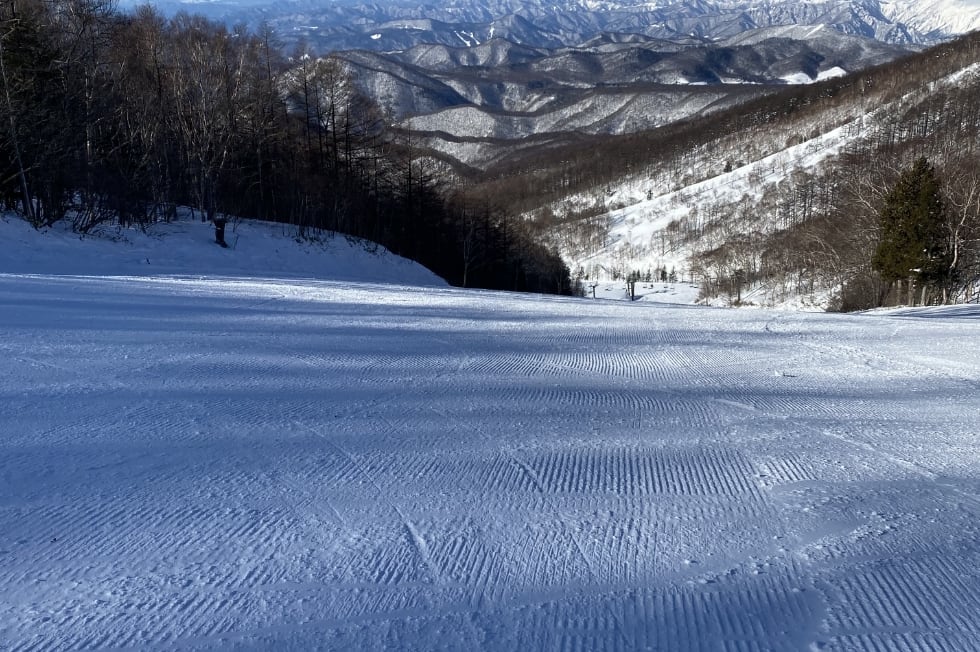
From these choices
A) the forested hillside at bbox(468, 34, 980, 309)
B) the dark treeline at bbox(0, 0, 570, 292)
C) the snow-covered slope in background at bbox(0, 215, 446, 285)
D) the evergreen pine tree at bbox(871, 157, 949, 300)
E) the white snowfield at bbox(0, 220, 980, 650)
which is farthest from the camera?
the forested hillside at bbox(468, 34, 980, 309)

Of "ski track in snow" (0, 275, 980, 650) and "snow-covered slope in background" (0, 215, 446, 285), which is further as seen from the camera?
"snow-covered slope in background" (0, 215, 446, 285)

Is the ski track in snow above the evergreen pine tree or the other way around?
the other way around

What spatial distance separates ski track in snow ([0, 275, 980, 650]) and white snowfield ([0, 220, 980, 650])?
2 cm

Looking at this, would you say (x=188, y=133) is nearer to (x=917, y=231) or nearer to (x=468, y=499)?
(x=468, y=499)

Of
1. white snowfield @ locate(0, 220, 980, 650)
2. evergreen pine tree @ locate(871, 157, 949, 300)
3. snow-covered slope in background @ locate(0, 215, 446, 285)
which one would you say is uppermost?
evergreen pine tree @ locate(871, 157, 949, 300)

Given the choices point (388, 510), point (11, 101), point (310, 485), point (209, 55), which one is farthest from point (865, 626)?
point (209, 55)

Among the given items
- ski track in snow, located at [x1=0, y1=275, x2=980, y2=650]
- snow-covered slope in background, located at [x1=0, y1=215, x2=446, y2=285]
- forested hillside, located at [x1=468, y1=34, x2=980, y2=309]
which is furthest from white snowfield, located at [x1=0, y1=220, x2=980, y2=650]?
forested hillside, located at [x1=468, y1=34, x2=980, y2=309]

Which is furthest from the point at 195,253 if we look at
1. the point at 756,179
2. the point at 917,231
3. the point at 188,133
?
the point at 756,179

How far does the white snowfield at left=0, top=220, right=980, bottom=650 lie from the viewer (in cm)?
241

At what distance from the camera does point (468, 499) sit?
3.44m

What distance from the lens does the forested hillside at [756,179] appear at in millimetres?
76125

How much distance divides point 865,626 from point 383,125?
40292mm

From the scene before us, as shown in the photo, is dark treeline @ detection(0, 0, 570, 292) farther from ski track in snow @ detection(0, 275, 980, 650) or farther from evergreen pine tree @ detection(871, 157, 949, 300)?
evergreen pine tree @ detection(871, 157, 949, 300)

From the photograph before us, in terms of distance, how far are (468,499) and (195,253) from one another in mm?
20490
